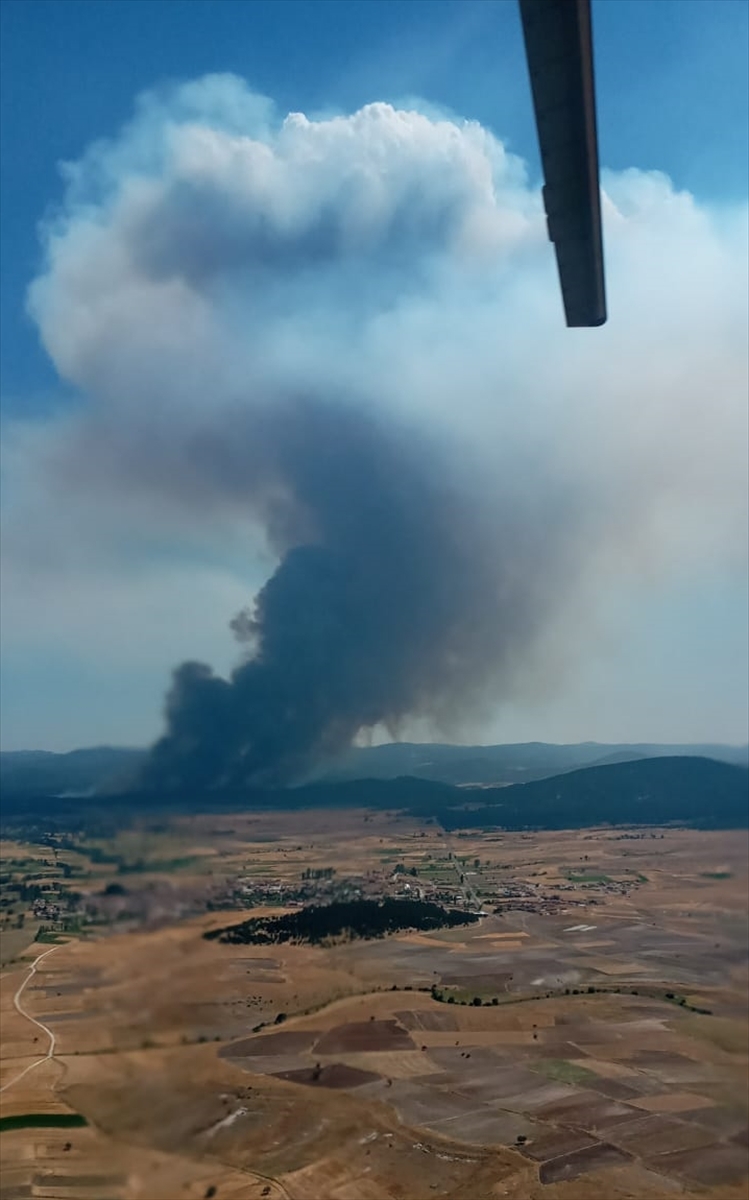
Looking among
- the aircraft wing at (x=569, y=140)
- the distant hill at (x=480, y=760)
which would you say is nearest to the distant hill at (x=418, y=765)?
the distant hill at (x=480, y=760)

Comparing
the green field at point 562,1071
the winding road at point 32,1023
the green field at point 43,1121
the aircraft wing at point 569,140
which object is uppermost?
the aircraft wing at point 569,140

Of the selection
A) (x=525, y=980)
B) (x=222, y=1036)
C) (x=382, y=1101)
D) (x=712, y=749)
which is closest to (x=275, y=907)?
(x=222, y=1036)

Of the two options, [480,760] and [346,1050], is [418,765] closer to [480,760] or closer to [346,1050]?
[480,760]

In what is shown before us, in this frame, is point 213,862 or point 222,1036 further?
point 222,1036

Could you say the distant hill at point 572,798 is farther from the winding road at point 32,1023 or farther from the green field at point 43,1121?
the green field at point 43,1121

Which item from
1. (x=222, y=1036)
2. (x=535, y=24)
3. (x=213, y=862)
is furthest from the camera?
(x=222, y=1036)

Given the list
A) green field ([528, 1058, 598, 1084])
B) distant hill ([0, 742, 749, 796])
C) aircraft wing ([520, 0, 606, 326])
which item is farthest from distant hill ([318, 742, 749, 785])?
aircraft wing ([520, 0, 606, 326])

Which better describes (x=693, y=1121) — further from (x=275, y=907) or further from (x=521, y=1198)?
(x=275, y=907)
